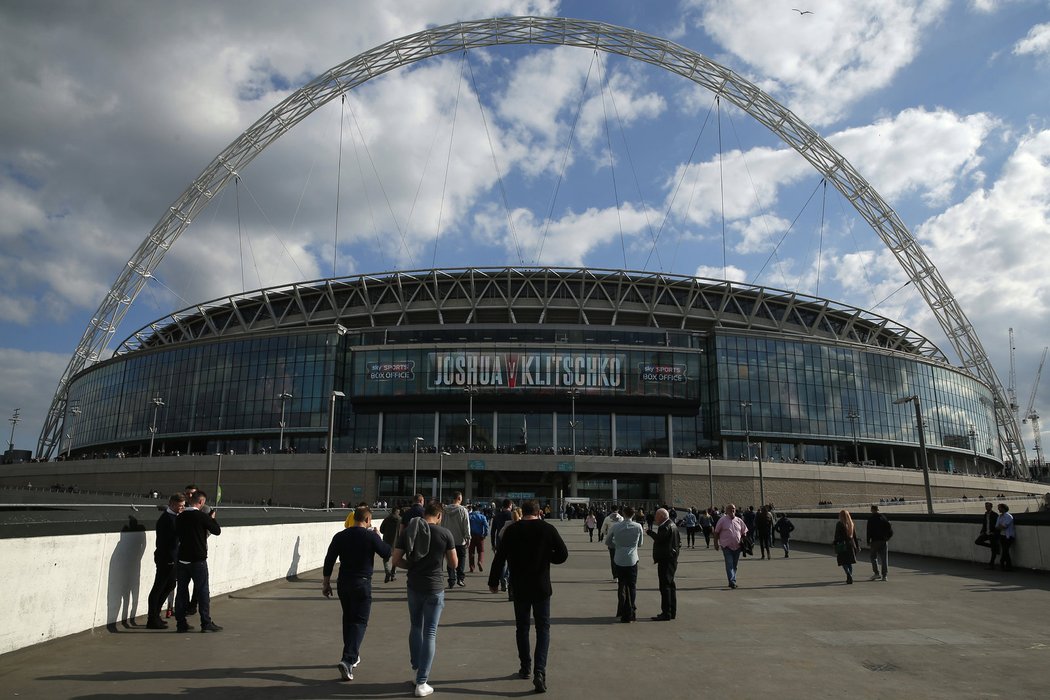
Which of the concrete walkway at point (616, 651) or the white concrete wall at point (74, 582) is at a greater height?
the white concrete wall at point (74, 582)

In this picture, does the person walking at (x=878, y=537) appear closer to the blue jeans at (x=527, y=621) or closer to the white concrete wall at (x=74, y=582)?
the blue jeans at (x=527, y=621)

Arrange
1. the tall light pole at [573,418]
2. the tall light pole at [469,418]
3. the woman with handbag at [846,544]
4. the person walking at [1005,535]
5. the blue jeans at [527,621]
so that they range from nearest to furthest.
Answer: the blue jeans at [527,621]
the woman with handbag at [846,544]
the person walking at [1005,535]
the tall light pole at [573,418]
the tall light pole at [469,418]

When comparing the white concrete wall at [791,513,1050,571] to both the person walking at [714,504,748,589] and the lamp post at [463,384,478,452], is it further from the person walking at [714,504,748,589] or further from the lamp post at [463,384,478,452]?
the lamp post at [463,384,478,452]

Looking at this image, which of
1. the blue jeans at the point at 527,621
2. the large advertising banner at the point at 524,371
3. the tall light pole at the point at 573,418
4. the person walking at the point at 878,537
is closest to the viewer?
the blue jeans at the point at 527,621

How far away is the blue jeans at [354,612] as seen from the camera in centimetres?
702

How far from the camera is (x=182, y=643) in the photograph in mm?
8430

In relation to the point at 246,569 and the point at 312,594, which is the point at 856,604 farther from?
the point at 246,569

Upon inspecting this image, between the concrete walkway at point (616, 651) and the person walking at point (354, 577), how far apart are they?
0.41 meters

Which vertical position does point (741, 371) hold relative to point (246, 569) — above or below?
above

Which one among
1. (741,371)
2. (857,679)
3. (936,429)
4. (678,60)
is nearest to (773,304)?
(741,371)

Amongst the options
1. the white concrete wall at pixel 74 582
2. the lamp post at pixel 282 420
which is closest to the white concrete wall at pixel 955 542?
the white concrete wall at pixel 74 582

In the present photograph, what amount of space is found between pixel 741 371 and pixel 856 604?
66.9 meters

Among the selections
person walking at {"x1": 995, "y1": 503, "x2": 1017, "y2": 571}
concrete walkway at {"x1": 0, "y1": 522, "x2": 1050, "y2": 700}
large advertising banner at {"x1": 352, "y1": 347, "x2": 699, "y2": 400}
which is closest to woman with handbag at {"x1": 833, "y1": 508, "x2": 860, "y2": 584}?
concrete walkway at {"x1": 0, "y1": 522, "x2": 1050, "y2": 700}

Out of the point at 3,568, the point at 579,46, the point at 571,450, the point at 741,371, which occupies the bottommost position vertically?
the point at 3,568
